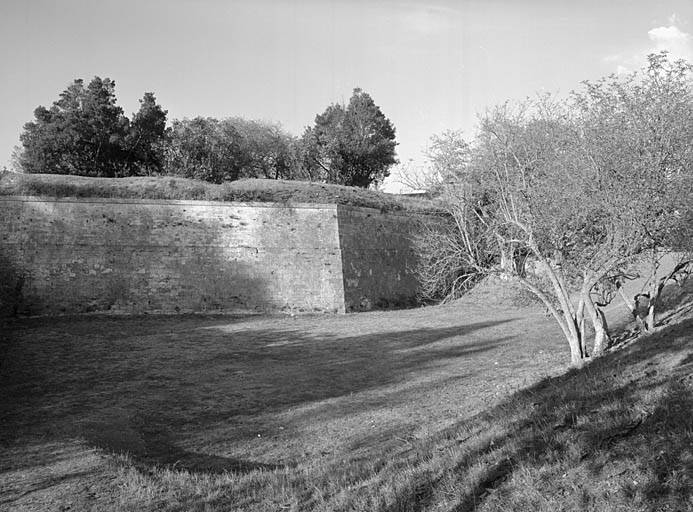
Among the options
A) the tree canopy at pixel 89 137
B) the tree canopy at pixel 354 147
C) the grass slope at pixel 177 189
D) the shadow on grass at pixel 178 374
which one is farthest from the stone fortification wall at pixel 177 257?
the tree canopy at pixel 354 147

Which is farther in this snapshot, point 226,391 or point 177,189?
point 177,189

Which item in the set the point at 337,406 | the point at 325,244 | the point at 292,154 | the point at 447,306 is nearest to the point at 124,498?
the point at 337,406

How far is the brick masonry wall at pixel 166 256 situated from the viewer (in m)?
15.5

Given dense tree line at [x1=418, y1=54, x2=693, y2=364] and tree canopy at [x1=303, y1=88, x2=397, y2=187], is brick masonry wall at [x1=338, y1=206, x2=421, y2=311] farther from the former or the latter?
tree canopy at [x1=303, y1=88, x2=397, y2=187]

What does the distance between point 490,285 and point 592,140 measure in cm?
1203

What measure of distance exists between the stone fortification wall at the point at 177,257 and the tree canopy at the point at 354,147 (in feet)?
47.9

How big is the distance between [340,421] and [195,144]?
75.0ft

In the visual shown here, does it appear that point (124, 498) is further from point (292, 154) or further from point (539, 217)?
point (292, 154)

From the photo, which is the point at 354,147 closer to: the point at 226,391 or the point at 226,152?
the point at 226,152

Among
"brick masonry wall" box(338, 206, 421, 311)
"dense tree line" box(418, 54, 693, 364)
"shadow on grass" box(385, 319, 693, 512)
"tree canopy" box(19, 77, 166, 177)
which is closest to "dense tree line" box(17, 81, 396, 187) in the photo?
"tree canopy" box(19, 77, 166, 177)

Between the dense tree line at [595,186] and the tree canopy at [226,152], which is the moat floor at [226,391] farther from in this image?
the tree canopy at [226,152]

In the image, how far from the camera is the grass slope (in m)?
16.2

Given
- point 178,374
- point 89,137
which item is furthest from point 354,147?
point 178,374

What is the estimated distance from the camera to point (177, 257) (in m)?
16.5
